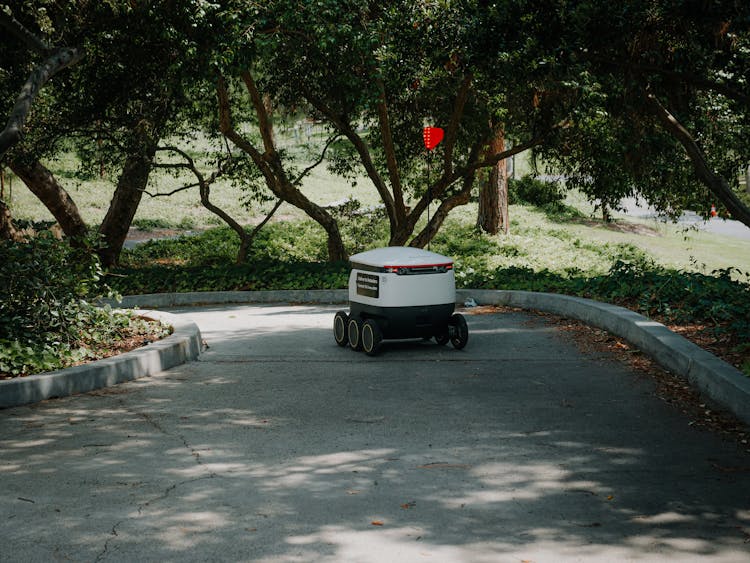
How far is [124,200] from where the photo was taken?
779 inches

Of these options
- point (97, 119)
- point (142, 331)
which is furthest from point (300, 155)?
point (142, 331)

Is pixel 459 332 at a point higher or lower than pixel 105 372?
higher

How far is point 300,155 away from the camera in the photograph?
187 feet

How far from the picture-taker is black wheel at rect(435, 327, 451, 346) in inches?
383

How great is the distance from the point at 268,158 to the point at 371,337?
31.8 ft

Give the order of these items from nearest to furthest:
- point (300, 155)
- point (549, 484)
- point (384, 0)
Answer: point (549, 484)
point (384, 0)
point (300, 155)

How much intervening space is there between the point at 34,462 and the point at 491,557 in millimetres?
3157

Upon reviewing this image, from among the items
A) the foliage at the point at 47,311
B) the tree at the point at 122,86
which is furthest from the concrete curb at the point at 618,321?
the foliage at the point at 47,311

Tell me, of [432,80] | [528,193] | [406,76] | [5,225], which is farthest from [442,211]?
[528,193]

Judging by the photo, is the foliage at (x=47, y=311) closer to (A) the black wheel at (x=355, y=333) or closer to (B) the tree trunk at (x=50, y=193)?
(A) the black wheel at (x=355, y=333)

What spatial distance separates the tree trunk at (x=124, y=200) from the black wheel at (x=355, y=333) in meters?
10.6

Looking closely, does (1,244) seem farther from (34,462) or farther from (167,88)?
(167,88)

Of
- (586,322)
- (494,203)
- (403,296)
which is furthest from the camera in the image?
(494,203)

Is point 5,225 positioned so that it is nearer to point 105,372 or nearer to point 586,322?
point 105,372
